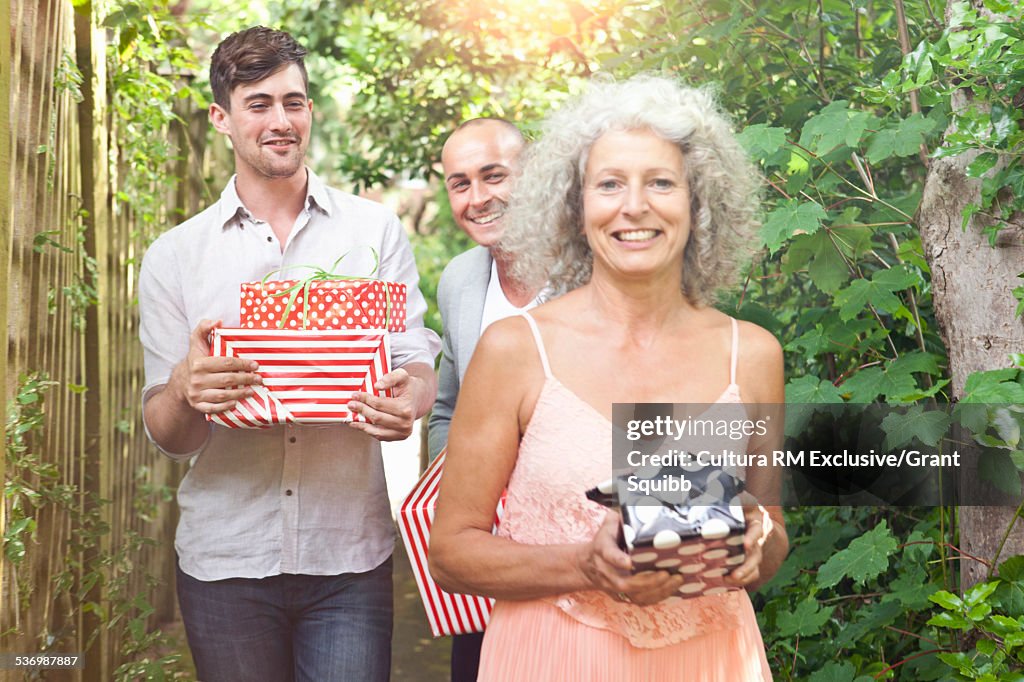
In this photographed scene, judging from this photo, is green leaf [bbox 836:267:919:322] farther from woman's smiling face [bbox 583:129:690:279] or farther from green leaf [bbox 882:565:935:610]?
woman's smiling face [bbox 583:129:690:279]

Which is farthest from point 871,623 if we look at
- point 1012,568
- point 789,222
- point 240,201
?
point 240,201

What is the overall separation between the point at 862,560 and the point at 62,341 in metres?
2.02

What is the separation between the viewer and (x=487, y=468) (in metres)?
1.62

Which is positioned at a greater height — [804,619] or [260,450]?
[260,450]

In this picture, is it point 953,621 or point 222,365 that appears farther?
point 953,621

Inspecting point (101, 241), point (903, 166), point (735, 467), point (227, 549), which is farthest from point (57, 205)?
point (903, 166)

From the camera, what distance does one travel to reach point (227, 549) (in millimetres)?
2215

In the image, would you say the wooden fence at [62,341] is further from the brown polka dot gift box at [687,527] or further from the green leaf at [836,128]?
the green leaf at [836,128]

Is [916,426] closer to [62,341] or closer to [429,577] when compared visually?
[429,577]

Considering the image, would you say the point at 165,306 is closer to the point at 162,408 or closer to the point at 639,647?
the point at 162,408

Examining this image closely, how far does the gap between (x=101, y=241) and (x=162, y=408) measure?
1.38 meters

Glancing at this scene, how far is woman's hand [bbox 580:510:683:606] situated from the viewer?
1.38 metres

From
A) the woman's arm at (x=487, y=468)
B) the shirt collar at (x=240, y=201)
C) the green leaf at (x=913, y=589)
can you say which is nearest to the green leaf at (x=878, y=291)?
the green leaf at (x=913, y=589)

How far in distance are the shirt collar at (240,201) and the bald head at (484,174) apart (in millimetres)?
349
